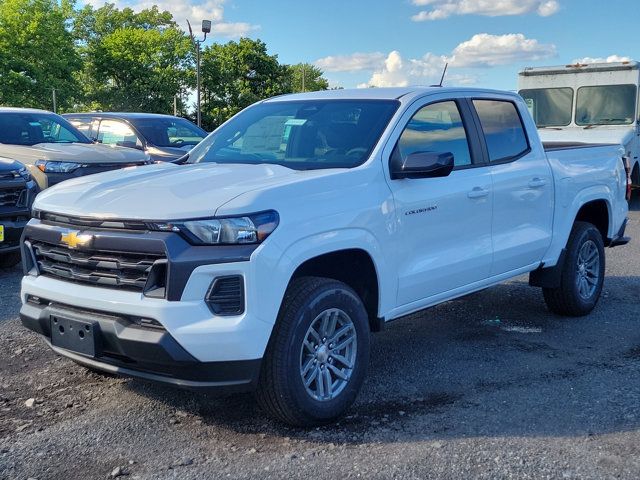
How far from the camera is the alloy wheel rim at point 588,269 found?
20.9 ft

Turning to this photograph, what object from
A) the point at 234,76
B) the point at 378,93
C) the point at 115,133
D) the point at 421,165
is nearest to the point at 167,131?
the point at 115,133

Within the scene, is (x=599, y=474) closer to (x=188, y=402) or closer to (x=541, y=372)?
(x=541, y=372)

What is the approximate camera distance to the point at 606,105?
13.8 m

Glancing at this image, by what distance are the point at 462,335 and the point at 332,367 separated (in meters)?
2.18

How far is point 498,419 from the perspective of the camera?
163 inches

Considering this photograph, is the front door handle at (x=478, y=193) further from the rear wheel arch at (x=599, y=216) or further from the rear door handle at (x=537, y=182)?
the rear wheel arch at (x=599, y=216)

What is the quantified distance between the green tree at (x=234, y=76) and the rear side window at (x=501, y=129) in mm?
52509

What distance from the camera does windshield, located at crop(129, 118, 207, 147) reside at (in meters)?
12.3

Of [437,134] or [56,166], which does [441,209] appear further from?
[56,166]

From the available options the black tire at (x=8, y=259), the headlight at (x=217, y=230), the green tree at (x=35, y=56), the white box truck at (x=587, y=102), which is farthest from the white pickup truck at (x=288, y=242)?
the green tree at (x=35, y=56)

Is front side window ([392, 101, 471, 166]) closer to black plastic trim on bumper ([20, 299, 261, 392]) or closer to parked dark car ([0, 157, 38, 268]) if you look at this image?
black plastic trim on bumper ([20, 299, 261, 392])

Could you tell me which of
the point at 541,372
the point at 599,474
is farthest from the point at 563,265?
the point at 599,474

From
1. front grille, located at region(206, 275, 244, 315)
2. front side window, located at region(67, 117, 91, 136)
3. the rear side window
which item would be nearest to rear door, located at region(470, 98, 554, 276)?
→ the rear side window

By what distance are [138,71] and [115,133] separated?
51.2 meters
